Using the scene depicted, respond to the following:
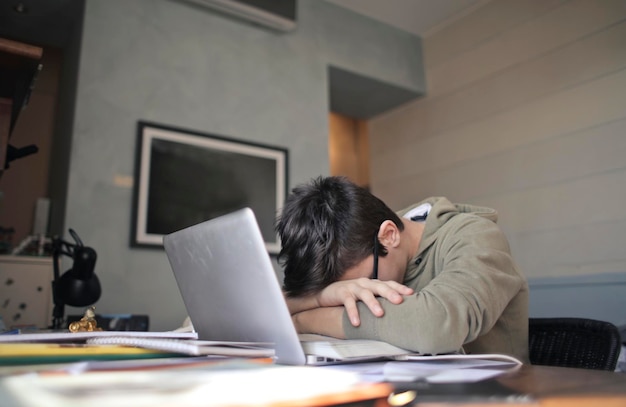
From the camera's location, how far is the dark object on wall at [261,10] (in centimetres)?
299

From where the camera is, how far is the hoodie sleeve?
75 centimetres

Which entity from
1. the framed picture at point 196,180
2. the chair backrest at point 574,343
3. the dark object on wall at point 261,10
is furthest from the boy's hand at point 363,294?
the dark object on wall at point 261,10

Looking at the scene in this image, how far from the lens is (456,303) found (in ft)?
2.60

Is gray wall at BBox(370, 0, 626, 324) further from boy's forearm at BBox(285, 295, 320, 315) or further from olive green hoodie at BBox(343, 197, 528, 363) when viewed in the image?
boy's forearm at BBox(285, 295, 320, 315)

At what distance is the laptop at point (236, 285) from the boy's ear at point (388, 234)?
39cm

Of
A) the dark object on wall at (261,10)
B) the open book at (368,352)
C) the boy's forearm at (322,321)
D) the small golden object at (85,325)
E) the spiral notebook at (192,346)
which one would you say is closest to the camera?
the spiral notebook at (192,346)

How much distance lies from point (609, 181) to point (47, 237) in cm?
313

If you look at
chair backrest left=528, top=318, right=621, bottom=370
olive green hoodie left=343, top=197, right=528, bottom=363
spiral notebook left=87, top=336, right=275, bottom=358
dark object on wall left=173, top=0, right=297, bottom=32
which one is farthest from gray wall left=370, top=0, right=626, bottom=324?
spiral notebook left=87, top=336, right=275, bottom=358

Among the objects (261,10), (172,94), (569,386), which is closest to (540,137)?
(261,10)

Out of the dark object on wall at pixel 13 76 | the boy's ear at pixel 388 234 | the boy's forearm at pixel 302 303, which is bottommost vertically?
the boy's forearm at pixel 302 303

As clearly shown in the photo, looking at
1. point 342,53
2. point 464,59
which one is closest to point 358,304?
point 342,53

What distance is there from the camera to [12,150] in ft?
3.98

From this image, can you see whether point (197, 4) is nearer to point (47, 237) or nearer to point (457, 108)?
point (47, 237)

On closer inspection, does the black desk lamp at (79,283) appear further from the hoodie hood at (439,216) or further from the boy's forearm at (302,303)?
the hoodie hood at (439,216)
